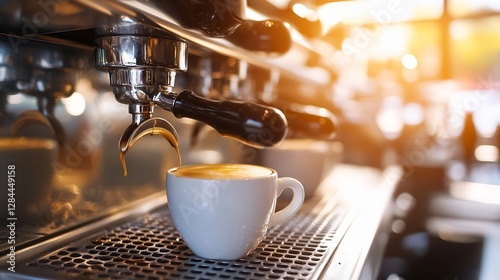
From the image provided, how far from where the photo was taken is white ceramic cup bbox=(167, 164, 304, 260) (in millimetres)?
457

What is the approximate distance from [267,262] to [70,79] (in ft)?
1.11

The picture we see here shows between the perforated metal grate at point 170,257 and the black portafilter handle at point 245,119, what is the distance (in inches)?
5.4

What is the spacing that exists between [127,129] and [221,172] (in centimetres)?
11

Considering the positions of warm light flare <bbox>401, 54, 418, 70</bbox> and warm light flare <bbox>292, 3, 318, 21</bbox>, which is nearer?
warm light flare <bbox>292, 3, 318, 21</bbox>

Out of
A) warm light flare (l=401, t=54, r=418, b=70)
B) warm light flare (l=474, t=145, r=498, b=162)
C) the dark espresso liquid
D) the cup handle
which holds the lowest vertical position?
warm light flare (l=474, t=145, r=498, b=162)

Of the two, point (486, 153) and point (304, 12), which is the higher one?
point (304, 12)

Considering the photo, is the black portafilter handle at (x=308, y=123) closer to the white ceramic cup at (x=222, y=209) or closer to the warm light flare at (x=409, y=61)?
the white ceramic cup at (x=222, y=209)

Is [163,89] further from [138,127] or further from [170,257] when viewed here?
[170,257]

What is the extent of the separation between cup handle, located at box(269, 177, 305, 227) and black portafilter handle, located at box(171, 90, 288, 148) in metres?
0.13

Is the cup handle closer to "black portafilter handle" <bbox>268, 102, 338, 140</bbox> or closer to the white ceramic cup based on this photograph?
the white ceramic cup

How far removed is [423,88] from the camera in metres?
2.36

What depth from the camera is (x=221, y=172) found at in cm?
51

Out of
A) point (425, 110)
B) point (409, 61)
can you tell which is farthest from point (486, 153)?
point (409, 61)

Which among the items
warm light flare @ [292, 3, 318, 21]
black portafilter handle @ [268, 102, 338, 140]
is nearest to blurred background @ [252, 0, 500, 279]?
warm light flare @ [292, 3, 318, 21]
